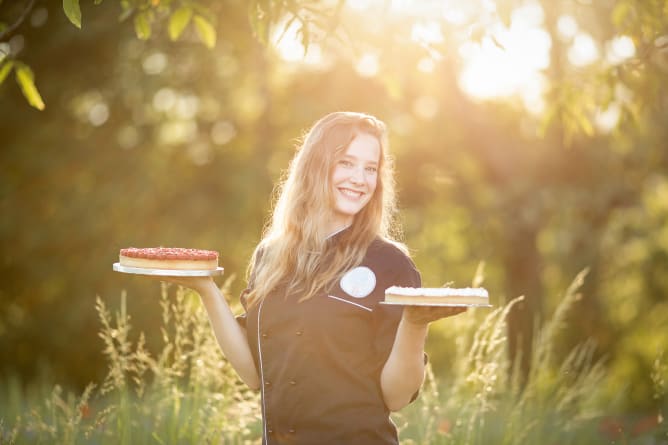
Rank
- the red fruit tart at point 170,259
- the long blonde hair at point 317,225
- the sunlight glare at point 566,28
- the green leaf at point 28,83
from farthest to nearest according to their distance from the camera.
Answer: the sunlight glare at point 566,28
the green leaf at point 28,83
the red fruit tart at point 170,259
the long blonde hair at point 317,225

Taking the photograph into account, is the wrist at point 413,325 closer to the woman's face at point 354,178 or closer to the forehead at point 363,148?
the woman's face at point 354,178

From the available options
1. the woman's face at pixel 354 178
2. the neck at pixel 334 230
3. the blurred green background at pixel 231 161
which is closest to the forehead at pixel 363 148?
the woman's face at pixel 354 178

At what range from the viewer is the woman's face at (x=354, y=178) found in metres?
2.90

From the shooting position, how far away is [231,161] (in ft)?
35.9

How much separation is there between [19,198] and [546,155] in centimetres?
686

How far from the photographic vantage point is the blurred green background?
32.1ft

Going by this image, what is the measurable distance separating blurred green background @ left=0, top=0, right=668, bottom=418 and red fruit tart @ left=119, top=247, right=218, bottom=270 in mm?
6176

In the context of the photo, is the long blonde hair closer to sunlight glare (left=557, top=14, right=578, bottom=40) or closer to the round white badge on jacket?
the round white badge on jacket

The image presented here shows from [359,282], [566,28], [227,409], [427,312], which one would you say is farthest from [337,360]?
[566,28]

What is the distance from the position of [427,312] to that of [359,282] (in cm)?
45

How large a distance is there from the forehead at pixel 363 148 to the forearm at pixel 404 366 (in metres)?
0.71

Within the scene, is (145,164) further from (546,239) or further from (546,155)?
(546,239)

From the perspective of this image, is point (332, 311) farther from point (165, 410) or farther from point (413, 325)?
point (165, 410)

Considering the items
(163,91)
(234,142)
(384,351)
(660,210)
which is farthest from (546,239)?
(384,351)
